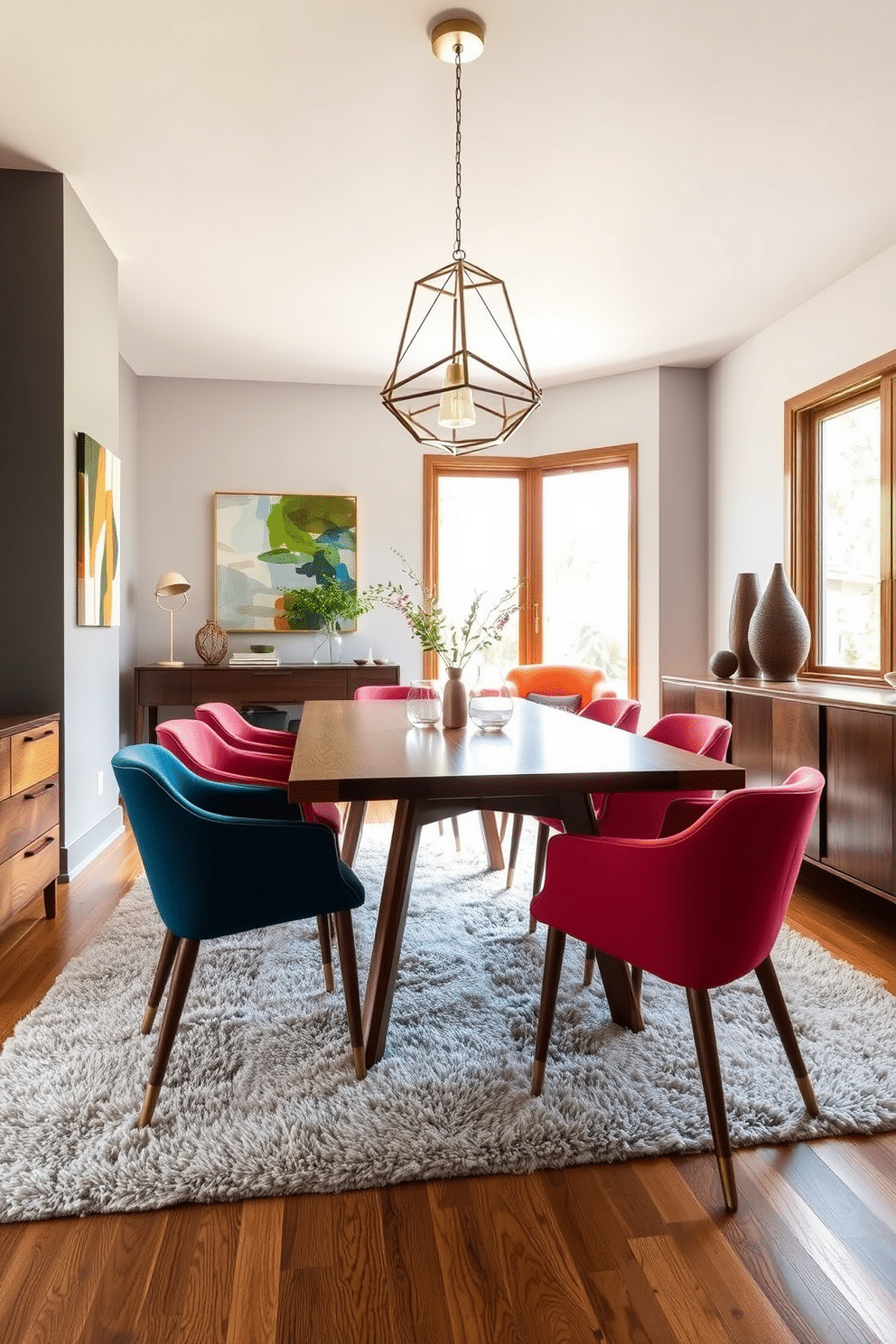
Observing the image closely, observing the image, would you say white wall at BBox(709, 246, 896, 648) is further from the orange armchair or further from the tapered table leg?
the tapered table leg

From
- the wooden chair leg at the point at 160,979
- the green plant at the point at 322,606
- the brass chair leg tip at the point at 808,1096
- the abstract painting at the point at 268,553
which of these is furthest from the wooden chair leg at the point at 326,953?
the abstract painting at the point at 268,553

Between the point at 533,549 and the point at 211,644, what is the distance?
2.40 metres

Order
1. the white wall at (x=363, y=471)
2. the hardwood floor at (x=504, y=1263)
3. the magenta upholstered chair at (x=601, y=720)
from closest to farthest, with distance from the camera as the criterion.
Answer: the hardwood floor at (x=504, y=1263) < the magenta upholstered chair at (x=601, y=720) < the white wall at (x=363, y=471)

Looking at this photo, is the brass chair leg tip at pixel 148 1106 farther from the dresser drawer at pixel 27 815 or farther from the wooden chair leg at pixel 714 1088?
the dresser drawer at pixel 27 815

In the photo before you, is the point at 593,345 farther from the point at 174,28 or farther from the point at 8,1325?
the point at 8,1325

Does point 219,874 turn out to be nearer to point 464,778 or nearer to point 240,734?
point 464,778

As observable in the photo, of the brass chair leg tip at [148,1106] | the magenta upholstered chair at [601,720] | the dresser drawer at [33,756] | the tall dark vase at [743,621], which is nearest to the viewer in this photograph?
the brass chair leg tip at [148,1106]

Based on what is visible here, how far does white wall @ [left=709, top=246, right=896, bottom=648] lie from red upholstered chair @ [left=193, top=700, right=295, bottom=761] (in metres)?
3.04

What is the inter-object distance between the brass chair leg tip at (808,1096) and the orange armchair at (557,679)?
12.4 feet

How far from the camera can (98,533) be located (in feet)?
12.5

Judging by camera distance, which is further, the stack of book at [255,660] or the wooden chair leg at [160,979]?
the stack of book at [255,660]

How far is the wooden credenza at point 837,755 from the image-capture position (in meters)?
2.91

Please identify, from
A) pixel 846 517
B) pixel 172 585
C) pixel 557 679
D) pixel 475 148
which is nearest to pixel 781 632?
pixel 846 517

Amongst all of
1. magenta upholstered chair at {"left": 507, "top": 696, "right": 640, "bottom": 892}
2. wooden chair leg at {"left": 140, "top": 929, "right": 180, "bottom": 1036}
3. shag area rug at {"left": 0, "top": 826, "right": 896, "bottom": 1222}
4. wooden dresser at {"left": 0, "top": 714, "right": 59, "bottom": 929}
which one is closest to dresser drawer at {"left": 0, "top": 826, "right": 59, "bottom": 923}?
wooden dresser at {"left": 0, "top": 714, "right": 59, "bottom": 929}
